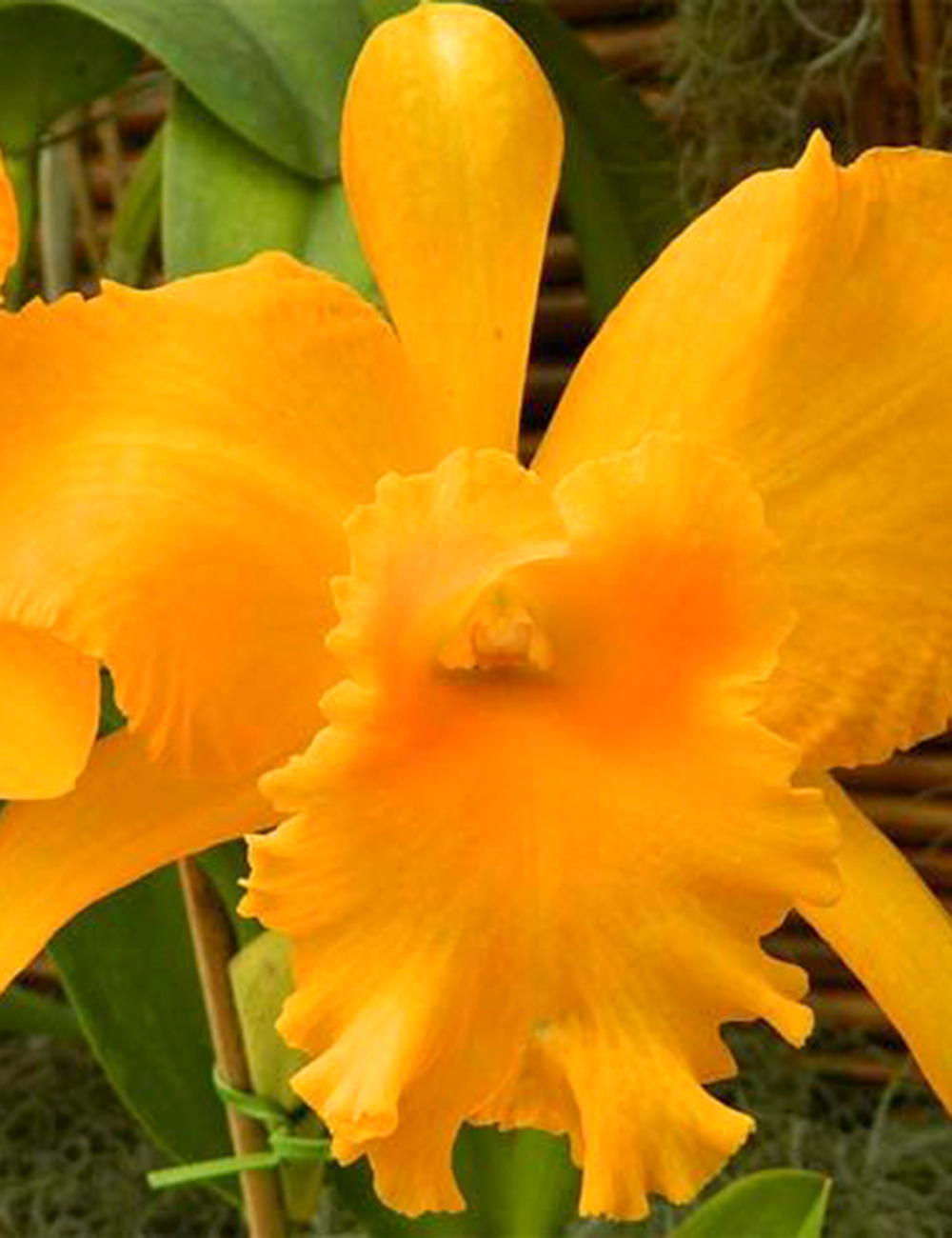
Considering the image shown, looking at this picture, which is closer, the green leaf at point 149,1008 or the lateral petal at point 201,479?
the lateral petal at point 201,479

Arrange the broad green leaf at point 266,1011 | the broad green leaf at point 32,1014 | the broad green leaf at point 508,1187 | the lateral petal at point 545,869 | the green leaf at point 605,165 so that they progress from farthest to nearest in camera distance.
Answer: the broad green leaf at point 32,1014, the green leaf at point 605,165, the broad green leaf at point 508,1187, the broad green leaf at point 266,1011, the lateral petal at point 545,869

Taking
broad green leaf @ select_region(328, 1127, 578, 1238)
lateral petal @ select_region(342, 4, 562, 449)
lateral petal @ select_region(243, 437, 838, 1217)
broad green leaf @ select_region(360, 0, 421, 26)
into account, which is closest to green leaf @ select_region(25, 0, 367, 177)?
broad green leaf @ select_region(360, 0, 421, 26)

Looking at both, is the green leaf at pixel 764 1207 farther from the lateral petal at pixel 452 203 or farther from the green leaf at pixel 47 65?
the green leaf at pixel 47 65

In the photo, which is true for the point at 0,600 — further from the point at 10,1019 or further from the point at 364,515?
the point at 10,1019

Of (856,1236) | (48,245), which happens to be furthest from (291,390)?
(856,1236)

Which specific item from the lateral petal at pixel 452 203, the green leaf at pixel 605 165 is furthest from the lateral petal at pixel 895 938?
the green leaf at pixel 605 165

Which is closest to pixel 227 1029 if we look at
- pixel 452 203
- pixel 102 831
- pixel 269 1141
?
pixel 269 1141

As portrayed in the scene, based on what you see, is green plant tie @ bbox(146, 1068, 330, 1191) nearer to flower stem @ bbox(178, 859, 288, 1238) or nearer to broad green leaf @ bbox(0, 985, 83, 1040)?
flower stem @ bbox(178, 859, 288, 1238)
